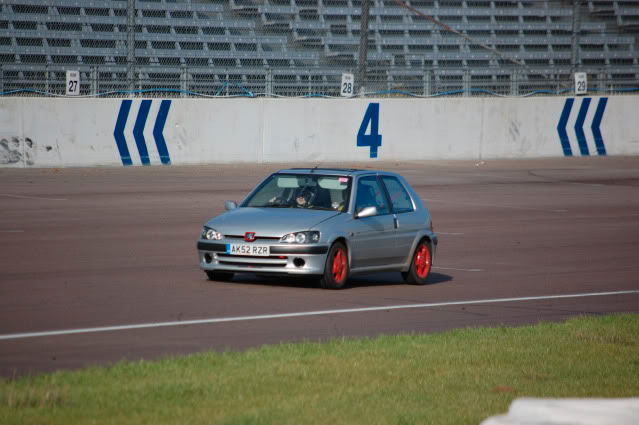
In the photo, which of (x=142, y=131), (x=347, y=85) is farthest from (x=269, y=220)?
(x=347, y=85)

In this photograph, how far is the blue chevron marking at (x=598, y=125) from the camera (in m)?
38.0

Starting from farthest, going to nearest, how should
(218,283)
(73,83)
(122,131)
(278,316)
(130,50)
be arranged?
1. (130,50)
2. (122,131)
3. (73,83)
4. (218,283)
5. (278,316)

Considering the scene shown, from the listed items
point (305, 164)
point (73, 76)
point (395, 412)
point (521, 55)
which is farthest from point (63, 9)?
point (395, 412)

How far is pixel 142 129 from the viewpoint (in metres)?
29.6

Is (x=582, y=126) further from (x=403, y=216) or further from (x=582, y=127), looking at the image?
(x=403, y=216)

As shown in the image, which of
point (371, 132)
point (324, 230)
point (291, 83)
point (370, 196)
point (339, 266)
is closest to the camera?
point (324, 230)

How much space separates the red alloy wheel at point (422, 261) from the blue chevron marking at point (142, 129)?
1677 cm

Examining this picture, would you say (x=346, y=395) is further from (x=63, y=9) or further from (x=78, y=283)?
(x=63, y=9)

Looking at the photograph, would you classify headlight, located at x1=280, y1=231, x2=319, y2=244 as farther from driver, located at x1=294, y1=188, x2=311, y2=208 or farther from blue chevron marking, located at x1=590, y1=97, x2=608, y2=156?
blue chevron marking, located at x1=590, y1=97, x2=608, y2=156

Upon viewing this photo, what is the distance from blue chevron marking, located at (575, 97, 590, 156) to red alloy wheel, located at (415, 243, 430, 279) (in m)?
25.0

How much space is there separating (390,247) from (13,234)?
6345 millimetres

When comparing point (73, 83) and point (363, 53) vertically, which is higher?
point (363, 53)

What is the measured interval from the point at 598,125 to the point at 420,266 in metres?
25.9

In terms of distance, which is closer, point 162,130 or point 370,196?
Answer: point 370,196
